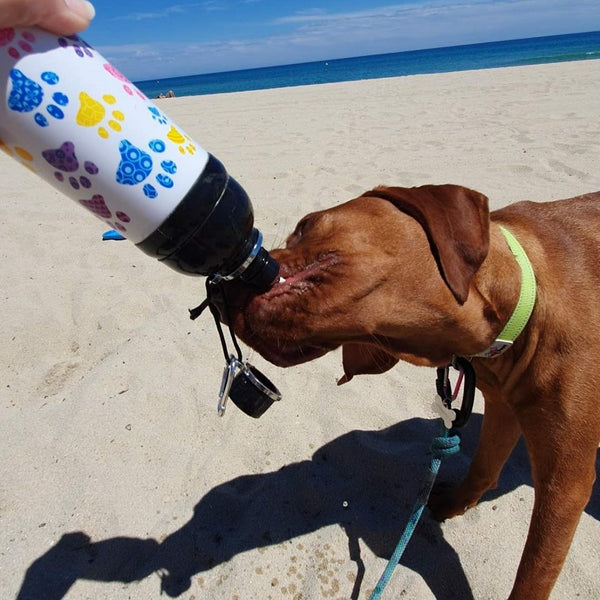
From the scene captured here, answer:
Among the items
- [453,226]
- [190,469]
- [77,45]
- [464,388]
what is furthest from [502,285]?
[190,469]

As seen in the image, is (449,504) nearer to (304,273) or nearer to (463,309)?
(463,309)

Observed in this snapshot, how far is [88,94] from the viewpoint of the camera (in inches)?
39.3

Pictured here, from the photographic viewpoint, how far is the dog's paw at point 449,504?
2246 millimetres

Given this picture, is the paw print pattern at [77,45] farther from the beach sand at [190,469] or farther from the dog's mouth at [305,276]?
the beach sand at [190,469]

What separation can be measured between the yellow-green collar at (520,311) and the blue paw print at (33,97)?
135 centimetres

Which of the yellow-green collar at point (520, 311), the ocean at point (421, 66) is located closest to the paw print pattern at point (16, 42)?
the yellow-green collar at point (520, 311)

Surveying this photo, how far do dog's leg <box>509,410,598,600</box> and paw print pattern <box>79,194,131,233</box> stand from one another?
4.47ft

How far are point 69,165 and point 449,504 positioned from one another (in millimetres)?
2065

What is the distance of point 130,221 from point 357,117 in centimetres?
1058

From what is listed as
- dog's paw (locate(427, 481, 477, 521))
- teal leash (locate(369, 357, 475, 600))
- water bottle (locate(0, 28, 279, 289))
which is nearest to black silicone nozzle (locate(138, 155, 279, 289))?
water bottle (locate(0, 28, 279, 289))

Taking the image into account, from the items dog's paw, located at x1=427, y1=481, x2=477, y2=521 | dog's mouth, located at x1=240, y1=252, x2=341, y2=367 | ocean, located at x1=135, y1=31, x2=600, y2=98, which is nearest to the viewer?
dog's mouth, located at x1=240, y1=252, x2=341, y2=367

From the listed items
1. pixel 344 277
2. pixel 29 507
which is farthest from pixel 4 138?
pixel 29 507

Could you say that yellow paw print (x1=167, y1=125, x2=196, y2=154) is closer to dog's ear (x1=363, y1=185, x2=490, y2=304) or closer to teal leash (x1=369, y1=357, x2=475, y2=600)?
dog's ear (x1=363, y1=185, x2=490, y2=304)

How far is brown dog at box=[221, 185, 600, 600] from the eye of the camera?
4.72ft
